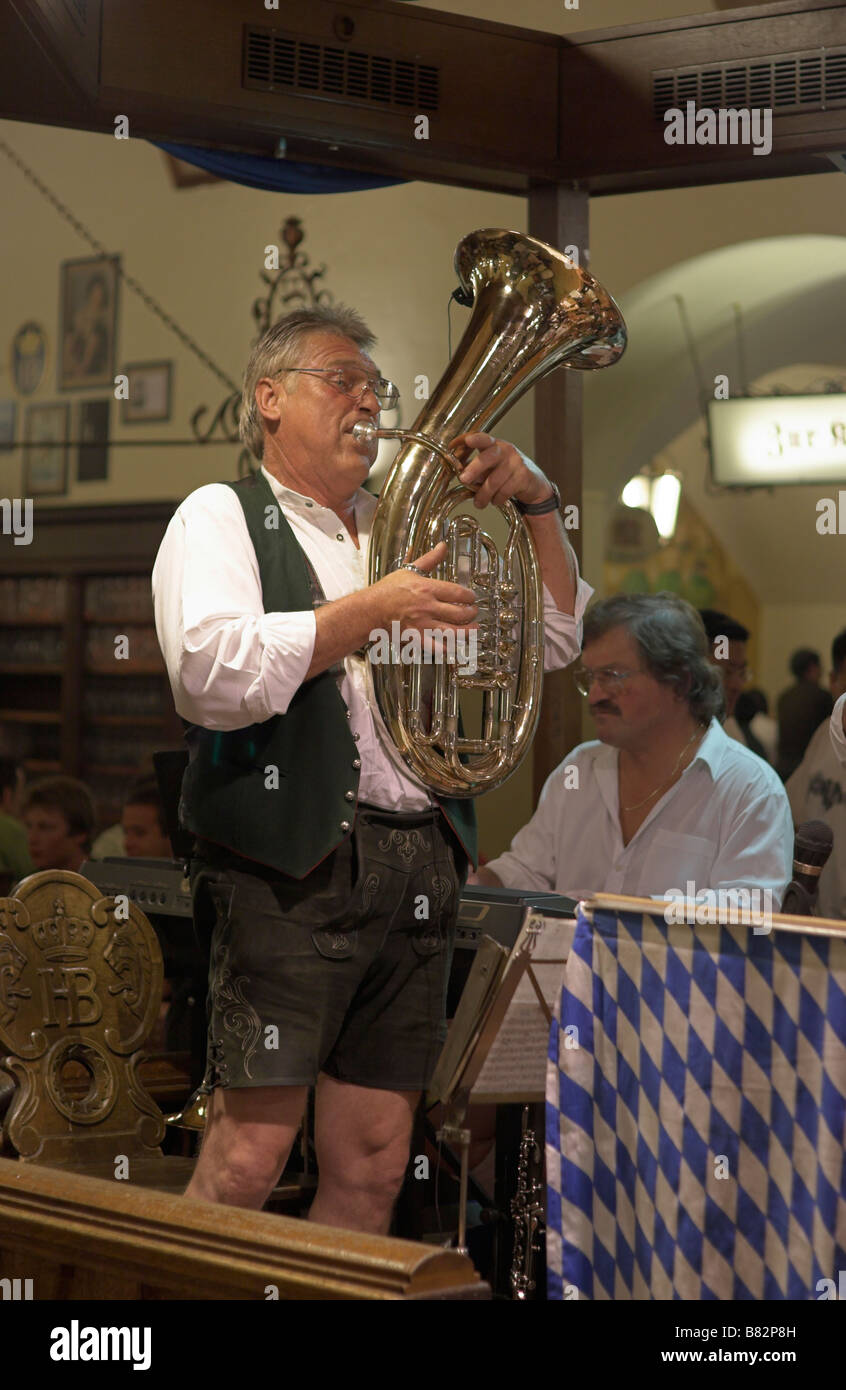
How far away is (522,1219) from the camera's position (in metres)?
2.43

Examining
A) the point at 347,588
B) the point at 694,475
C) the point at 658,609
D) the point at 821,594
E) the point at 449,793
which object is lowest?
the point at 449,793

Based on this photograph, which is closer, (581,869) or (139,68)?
(139,68)

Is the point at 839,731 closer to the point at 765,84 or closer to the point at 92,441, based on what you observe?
the point at 765,84

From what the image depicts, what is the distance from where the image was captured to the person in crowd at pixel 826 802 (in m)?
3.91

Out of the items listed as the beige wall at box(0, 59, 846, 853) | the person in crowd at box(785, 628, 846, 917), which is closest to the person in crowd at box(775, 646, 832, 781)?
the beige wall at box(0, 59, 846, 853)

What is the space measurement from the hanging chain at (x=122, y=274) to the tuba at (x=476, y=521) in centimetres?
495

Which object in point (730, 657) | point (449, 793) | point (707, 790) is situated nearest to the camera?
point (449, 793)

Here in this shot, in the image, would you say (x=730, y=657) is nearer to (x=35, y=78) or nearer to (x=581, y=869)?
Answer: (x=581, y=869)

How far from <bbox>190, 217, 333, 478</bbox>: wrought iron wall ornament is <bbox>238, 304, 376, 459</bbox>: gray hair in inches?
166

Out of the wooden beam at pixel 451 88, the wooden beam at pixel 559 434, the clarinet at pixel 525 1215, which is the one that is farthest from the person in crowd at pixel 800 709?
the clarinet at pixel 525 1215

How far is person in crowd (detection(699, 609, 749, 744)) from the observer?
4653mm

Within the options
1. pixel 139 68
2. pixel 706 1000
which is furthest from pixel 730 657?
pixel 706 1000

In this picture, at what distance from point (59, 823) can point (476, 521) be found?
9.60 feet

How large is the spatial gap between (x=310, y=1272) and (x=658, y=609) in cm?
215
